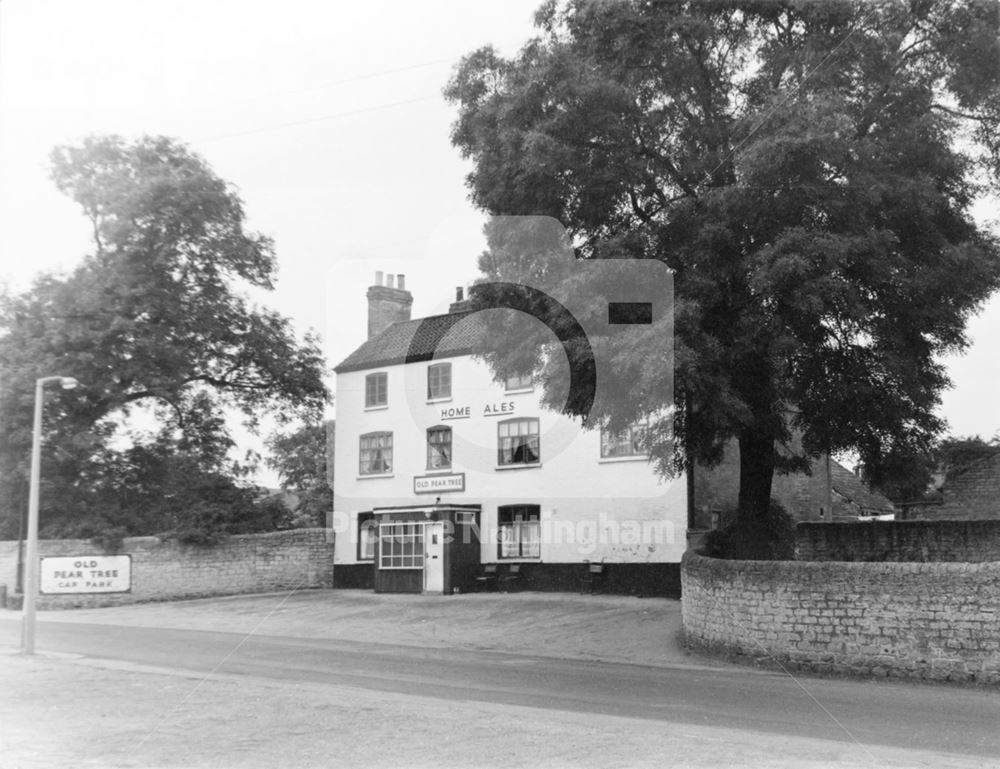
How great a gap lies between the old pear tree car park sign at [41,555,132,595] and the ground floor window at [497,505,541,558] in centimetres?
1241

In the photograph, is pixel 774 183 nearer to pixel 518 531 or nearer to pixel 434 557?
pixel 518 531

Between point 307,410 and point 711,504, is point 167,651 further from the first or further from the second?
point 307,410

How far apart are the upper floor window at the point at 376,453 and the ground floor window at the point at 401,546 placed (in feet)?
10.1

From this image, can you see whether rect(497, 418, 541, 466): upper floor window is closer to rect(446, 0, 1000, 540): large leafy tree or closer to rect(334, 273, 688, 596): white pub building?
rect(334, 273, 688, 596): white pub building

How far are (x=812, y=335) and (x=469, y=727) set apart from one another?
33.6 ft

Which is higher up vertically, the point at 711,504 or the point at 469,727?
the point at 711,504

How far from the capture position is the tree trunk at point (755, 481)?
20.9 m

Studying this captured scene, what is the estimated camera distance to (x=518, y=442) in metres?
35.3

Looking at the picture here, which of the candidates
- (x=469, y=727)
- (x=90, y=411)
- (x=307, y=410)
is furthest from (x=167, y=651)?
(x=307, y=410)

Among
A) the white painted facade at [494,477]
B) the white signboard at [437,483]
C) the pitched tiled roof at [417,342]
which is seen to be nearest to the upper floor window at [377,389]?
the white painted facade at [494,477]

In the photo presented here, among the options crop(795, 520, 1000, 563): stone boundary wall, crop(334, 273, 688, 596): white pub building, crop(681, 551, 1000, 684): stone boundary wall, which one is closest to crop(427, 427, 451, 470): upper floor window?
crop(334, 273, 688, 596): white pub building

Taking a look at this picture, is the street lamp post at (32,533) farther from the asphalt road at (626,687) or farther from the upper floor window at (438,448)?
the upper floor window at (438,448)

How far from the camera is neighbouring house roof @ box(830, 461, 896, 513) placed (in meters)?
40.2

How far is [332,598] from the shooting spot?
3462 cm
